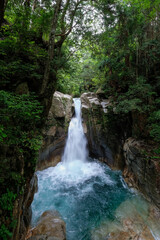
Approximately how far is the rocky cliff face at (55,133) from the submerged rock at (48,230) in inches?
180

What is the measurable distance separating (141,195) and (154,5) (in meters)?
11.2

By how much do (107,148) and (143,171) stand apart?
3.99 m

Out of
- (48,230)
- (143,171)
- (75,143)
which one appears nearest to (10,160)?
(48,230)

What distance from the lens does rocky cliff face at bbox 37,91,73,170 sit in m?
8.69

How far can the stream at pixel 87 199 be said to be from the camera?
15.3ft

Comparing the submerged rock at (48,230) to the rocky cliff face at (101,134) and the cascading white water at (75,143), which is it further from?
the rocky cliff face at (101,134)

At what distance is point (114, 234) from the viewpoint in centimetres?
409

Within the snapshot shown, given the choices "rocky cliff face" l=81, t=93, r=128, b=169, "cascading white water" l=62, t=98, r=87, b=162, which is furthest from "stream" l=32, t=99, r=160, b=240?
"rocky cliff face" l=81, t=93, r=128, b=169

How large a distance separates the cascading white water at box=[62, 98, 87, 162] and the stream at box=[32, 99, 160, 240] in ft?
0.40

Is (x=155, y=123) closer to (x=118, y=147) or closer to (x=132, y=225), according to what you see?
(x=118, y=147)

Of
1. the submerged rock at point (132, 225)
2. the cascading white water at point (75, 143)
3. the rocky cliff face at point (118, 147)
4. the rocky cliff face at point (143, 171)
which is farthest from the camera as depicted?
the cascading white water at point (75, 143)

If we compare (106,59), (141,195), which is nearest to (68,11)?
(106,59)

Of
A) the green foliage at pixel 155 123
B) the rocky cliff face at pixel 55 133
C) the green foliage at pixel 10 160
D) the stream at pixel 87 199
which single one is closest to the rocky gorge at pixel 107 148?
the rocky cliff face at pixel 55 133

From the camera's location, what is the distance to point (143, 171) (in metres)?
5.94
